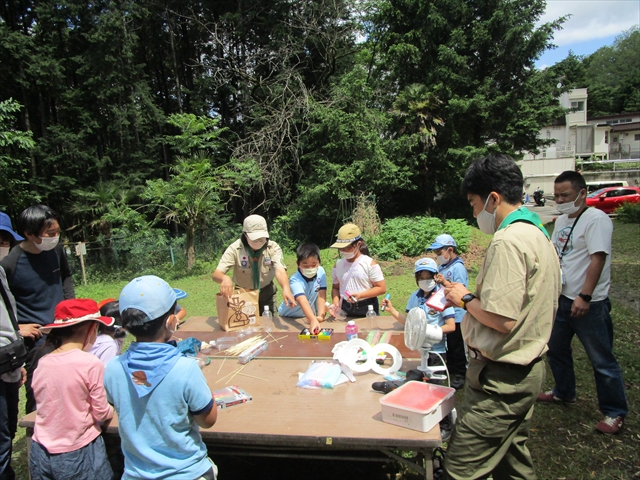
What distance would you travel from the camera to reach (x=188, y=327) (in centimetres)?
427

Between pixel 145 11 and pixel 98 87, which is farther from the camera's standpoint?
pixel 145 11

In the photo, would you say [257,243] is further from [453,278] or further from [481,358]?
[481,358]

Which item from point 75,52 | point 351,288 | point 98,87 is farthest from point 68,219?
point 351,288

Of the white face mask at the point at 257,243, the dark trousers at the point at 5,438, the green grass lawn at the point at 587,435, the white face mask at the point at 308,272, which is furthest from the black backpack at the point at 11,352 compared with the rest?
the white face mask at the point at 308,272

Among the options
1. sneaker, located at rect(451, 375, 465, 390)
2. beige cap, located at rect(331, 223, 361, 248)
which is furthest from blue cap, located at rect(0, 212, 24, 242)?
sneaker, located at rect(451, 375, 465, 390)

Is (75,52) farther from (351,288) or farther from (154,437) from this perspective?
(154,437)

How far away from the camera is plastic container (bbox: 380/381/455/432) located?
2.05m

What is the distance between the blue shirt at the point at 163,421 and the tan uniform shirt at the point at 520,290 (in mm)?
1362

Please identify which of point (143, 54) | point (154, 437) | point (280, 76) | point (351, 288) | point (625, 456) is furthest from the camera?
point (143, 54)

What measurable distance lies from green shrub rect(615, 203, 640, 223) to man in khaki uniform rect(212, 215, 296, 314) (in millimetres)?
17785

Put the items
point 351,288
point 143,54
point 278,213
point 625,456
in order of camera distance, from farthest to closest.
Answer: point 143,54
point 278,213
point 351,288
point 625,456

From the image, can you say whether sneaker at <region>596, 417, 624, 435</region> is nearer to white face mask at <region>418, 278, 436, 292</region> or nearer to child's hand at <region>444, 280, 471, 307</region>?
white face mask at <region>418, 278, 436, 292</region>

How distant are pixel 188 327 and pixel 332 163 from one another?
11594 mm

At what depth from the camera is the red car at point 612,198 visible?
65.5ft
